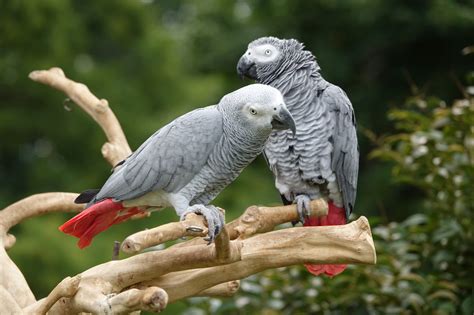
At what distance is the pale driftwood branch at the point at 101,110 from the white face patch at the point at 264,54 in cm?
59

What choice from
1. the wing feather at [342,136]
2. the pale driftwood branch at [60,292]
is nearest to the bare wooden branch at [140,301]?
the pale driftwood branch at [60,292]

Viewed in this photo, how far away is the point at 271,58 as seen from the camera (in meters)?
2.48

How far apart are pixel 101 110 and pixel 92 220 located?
695 millimetres

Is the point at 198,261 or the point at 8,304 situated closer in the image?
the point at 198,261

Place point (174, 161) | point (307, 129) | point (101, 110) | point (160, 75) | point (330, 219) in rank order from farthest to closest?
point (160, 75) < point (101, 110) < point (330, 219) < point (307, 129) < point (174, 161)

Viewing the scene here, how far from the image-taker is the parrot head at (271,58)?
2.48 m

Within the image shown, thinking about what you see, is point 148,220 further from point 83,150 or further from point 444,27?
point 444,27

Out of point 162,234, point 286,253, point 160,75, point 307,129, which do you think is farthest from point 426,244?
point 160,75

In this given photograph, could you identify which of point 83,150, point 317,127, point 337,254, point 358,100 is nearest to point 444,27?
point 358,100

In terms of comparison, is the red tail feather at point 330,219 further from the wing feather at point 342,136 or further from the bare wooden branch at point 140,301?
the bare wooden branch at point 140,301

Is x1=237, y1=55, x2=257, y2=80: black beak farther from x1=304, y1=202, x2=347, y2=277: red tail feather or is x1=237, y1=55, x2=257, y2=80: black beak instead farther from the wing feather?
x1=304, y1=202, x2=347, y2=277: red tail feather

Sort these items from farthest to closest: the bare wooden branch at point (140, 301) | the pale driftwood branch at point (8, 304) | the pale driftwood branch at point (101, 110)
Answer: the pale driftwood branch at point (101, 110)
the pale driftwood branch at point (8, 304)
the bare wooden branch at point (140, 301)

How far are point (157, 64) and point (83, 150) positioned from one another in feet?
2.91

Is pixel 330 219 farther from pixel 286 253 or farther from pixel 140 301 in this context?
pixel 140 301
